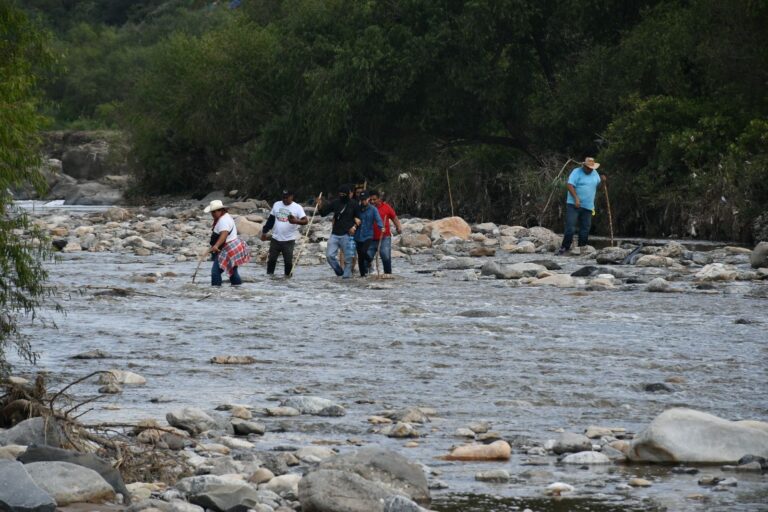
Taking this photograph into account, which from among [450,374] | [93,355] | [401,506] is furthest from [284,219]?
[401,506]

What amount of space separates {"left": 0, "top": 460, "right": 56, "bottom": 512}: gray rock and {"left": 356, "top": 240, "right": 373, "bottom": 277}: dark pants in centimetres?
1390

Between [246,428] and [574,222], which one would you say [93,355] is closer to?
[246,428]

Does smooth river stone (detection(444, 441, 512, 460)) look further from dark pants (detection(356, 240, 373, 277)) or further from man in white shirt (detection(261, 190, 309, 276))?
dark pants (detection(356, 240, 373, 277))

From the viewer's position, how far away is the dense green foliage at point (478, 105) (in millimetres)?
30688

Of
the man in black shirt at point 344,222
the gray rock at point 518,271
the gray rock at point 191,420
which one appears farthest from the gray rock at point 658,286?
the gray rock at point 191,420

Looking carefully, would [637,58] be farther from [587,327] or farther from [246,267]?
[587,327]

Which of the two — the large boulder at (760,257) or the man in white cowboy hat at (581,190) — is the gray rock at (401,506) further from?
the man in white cowboy hat at (581,190)

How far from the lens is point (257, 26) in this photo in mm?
52094

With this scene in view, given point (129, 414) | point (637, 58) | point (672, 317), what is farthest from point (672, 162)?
point (129, 414)

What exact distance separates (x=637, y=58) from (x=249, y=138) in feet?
70.7

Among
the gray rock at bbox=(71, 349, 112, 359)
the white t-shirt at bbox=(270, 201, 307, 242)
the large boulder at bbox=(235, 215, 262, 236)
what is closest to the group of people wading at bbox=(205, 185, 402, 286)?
the white t-shirt at bbox=(270, 201, 307, 242)

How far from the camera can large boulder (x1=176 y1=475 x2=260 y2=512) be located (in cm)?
643

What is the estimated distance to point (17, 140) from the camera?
345 inches

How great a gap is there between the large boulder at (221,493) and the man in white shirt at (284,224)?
12.6 m
